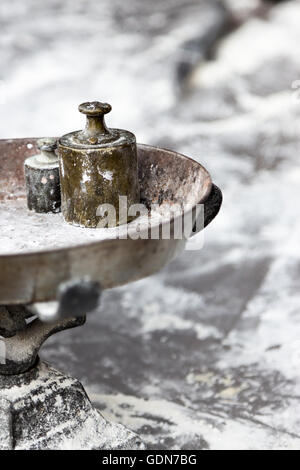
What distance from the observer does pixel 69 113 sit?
4.80 metres

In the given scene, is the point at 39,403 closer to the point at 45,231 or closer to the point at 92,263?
the point at 45,231

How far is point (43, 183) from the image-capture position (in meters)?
1.92

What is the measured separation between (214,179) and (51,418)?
2.99 meters

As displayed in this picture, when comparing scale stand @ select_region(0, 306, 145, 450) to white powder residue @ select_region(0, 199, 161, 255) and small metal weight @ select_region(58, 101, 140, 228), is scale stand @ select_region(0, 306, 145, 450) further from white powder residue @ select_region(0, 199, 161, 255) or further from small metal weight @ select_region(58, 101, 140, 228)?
small metal weight @ select_region(58, 101, 140, 228)

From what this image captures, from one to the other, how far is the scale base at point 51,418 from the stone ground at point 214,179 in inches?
18.4

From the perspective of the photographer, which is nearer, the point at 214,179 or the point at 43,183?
the point at 43,183

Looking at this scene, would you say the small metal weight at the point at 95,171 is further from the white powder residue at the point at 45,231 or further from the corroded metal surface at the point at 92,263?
the corroded metal surface at the point at 92,263

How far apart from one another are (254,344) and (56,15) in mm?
3274

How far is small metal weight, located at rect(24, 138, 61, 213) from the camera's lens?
192 centimetres

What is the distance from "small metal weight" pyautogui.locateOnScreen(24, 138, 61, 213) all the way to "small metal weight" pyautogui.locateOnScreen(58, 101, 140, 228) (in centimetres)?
9

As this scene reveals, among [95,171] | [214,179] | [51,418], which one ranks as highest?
[95,171]

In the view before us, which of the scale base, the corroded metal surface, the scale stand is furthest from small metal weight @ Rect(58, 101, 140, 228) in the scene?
the scale base

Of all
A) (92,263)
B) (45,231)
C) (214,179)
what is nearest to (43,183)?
(45,231)
